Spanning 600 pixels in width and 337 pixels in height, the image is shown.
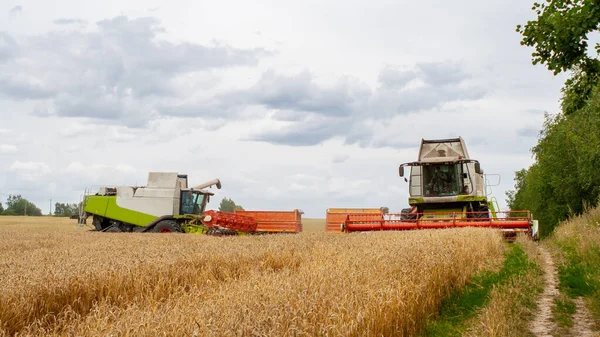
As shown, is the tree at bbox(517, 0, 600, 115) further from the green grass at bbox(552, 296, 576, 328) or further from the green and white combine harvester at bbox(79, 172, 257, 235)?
the green and white combine harvester at bbox(79, 172, 257, 235)

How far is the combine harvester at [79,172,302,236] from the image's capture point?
995 inches

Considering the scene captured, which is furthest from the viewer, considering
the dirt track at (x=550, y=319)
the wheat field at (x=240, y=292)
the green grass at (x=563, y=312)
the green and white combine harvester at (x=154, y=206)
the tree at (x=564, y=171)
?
the tree at (x=564, y=171)

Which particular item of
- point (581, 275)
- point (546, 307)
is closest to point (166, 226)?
point (581, 275)

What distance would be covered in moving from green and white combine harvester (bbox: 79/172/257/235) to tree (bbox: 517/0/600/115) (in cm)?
1570

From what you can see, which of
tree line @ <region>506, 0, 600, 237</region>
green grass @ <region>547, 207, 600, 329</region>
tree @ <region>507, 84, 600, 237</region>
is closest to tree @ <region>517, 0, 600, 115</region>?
tree line @ <region>506, 0, 600, 237</region>

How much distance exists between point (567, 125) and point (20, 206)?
128502 millimetres

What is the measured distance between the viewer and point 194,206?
26.8m

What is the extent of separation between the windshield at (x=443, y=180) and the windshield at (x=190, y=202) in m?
12.3

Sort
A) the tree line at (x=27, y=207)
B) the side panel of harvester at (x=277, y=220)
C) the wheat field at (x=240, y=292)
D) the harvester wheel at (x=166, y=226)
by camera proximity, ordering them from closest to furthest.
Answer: the wheat field at (x=240, y=292), the side panel of harvester at (x=277, y=220), the harvester wheel at (x=166, y=226), the tree line at (x=27, y=207)

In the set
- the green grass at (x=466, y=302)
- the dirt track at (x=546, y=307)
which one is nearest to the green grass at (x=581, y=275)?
the dirt track at (x=546, y=307)

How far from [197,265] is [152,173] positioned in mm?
19762

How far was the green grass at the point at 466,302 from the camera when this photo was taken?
6.26 metres

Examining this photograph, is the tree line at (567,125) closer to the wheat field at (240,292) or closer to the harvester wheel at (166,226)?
the wheat field at (240,292)

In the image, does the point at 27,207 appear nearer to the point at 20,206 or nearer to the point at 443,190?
the point at 20,206
